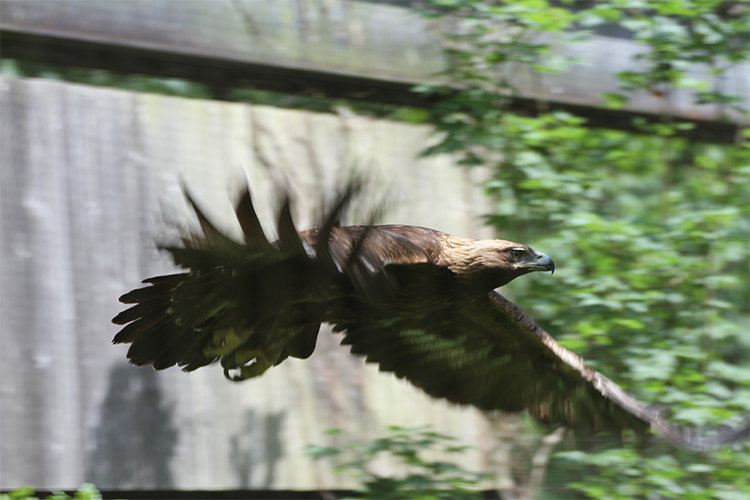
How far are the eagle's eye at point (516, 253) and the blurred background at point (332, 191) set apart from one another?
0.64 meters

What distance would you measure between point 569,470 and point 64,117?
2989 millimetres

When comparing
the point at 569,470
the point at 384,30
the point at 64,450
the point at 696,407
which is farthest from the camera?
the point at 384,30

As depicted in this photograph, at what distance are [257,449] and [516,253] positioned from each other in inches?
62.7

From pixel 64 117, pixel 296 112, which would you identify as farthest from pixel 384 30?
pixel 64 117

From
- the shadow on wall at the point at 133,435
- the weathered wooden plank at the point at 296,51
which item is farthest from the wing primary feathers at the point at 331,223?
the weathered wooden plank at the point at 296,51

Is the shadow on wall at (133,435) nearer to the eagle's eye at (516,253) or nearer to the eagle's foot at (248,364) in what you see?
the eagle's foot at (248,364)

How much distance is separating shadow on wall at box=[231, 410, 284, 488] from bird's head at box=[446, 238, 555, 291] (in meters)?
1.36

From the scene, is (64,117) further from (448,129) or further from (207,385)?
(448,129)

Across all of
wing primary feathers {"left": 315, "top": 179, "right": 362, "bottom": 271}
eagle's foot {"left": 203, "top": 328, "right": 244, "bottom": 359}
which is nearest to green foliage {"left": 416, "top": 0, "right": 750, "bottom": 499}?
eagle's foot {"left": 203, "top": 328, "right": 244, "bottom": 359}

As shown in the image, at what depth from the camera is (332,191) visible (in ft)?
10.8

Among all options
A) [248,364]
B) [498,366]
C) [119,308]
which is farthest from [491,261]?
[119,308]

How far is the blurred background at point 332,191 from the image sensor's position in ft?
11.4

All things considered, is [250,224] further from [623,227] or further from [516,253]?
[623,227]

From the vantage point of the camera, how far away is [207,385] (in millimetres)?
3613
